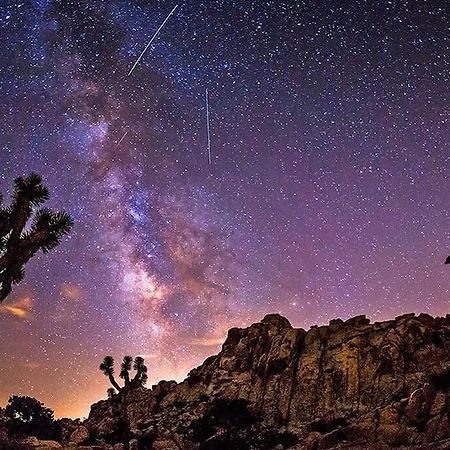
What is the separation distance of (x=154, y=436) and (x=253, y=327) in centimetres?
2111

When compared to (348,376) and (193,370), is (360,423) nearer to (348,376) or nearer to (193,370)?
(348,376)

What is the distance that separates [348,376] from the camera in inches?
1887

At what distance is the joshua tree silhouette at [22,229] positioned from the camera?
15883 mm

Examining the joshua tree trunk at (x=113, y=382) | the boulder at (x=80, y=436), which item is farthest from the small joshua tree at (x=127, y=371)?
the boulder at (x=80, y=436)

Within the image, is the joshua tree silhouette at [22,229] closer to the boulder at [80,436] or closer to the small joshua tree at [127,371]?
the small joshua tree at [127,371]

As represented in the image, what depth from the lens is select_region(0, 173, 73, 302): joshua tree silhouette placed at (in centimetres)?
1588

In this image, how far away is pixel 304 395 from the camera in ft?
158

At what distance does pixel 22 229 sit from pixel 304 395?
133ft

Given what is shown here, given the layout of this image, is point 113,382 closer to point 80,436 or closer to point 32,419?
point 80,436

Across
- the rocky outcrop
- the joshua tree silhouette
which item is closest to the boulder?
the rocky outcrop

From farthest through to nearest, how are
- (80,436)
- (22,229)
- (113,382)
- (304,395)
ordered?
(304,395)
(80,436)
(113,382)
(22,229)

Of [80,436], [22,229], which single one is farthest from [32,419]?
[22,229]

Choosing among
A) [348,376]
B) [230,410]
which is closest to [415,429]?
[348,376]

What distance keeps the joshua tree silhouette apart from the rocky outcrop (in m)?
23.2
